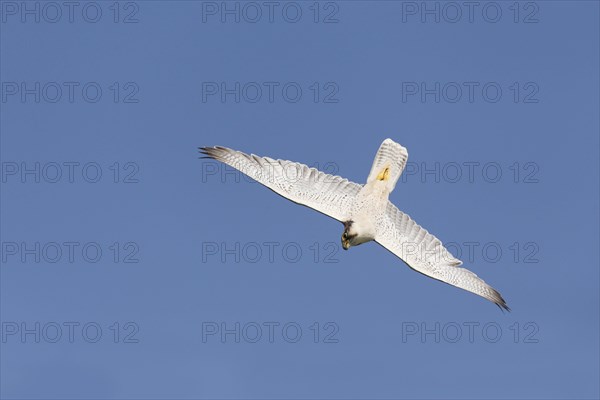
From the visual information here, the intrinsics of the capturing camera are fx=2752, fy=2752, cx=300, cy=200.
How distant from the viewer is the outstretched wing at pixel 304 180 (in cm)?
7431

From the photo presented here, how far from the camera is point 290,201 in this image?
74.2 meters

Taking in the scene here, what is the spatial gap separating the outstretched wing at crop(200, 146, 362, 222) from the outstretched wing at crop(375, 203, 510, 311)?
138cm

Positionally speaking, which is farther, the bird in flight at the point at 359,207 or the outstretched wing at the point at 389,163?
the outstretched wing at the point at 389,163

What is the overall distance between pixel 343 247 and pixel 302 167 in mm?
2436

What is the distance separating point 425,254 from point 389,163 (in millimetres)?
2694

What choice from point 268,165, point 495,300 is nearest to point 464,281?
point 495,300

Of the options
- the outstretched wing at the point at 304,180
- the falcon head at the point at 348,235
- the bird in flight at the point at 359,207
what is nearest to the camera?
the falcon head at the point at 348,235

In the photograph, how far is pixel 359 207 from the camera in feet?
244

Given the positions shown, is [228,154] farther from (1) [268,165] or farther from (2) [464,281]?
(2) [464,281]

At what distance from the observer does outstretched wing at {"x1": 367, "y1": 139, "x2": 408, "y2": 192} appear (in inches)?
2955

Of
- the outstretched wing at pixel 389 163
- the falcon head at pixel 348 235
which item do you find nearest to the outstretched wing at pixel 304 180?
the falcon head at pixel 348 235

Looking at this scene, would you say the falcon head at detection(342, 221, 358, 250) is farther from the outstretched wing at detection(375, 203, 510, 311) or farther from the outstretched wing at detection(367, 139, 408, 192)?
the outstretched wing at detection(367, 139, 408, 192)

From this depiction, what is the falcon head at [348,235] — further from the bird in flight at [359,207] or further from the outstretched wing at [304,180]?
the outstretched wing at [304,180]

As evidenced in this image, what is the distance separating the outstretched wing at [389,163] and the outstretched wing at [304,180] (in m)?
1.08
